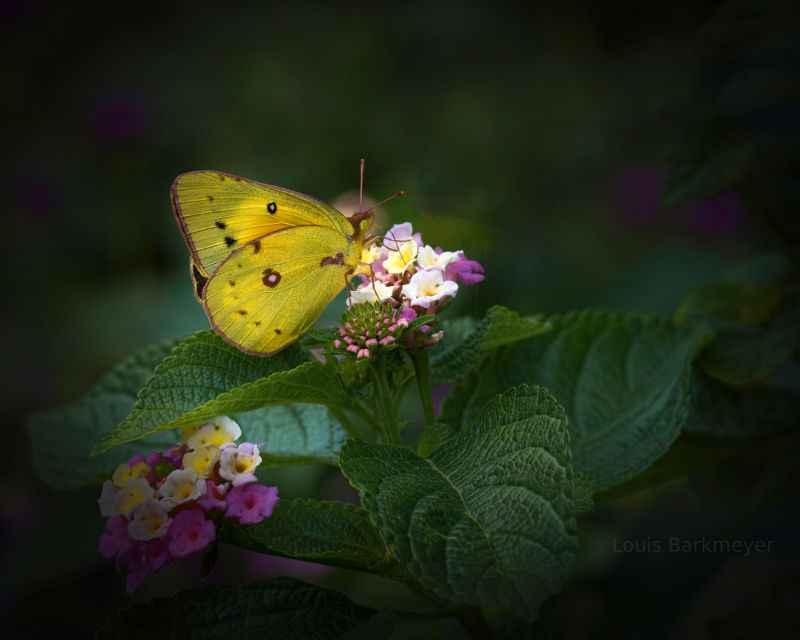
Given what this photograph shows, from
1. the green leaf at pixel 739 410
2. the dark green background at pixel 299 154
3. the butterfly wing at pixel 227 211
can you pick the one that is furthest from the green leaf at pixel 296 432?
the dark green background at pixel 299 154

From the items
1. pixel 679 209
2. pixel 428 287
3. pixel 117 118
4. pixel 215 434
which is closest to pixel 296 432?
pixel 215 434

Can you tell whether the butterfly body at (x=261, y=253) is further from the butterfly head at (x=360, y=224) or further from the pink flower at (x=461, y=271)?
the pink flower at (x=461, y=271)

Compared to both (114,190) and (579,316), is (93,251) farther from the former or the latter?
(579,316)

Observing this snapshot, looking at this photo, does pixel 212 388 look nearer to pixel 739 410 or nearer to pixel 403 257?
pixel 403 257

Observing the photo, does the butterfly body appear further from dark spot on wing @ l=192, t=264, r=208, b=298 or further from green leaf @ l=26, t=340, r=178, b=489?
green leaf @ l=26, t=340, r=178, b=489

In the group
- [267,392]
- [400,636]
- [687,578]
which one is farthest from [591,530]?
[267,392]
